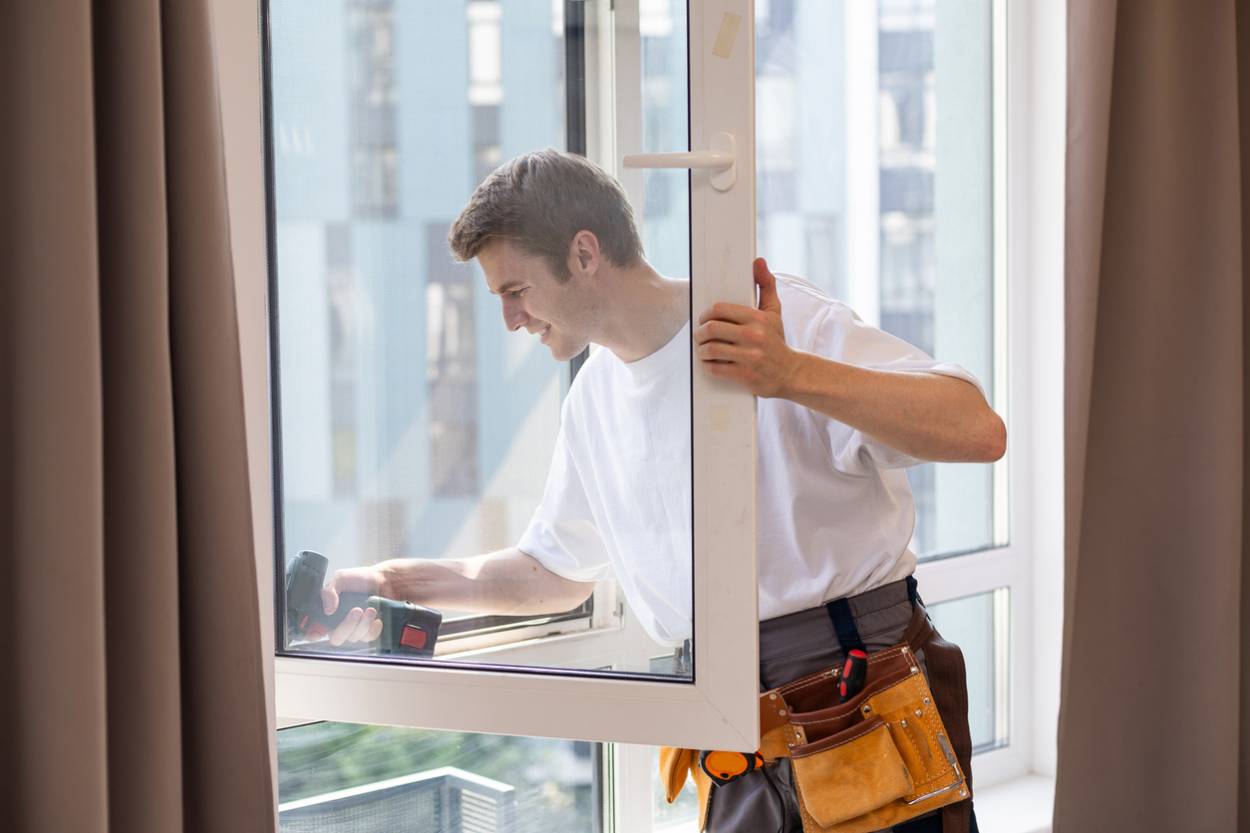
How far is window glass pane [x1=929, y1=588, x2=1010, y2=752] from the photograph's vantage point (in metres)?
2.54

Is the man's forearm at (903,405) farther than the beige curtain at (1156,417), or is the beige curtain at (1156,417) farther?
the beige curtain at (1156,417)

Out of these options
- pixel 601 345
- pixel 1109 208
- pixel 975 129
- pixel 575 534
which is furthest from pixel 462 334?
pixel 975 129

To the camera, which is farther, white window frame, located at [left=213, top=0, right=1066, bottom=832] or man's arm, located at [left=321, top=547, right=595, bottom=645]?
white window frame, located at [left=213, top=0, right=1066, bottom=832]

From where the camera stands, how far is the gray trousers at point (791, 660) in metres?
1.40

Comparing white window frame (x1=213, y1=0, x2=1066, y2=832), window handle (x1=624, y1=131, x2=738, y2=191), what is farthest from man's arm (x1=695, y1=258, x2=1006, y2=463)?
white window frame (x1=213, y1=0, x2=1066, y2=832)

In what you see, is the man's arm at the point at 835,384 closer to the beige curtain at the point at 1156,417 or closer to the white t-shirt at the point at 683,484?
the white t-shirt at the point at 683,484

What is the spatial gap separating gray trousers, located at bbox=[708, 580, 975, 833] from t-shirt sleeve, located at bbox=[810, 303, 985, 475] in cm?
19

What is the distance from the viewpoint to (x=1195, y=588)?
6.14ft

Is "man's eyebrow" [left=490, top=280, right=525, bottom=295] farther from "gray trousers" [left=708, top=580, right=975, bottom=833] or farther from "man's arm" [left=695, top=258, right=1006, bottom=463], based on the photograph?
"gray trousers" [left=708, top=580, right=975, bottom=833]

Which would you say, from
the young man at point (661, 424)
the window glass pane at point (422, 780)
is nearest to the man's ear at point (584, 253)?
the young man at point (661, 424)

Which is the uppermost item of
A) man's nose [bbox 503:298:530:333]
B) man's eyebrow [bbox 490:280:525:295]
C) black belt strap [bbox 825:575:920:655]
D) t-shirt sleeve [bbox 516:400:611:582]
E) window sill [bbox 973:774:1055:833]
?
man's eyebrow [bbox 490:280:525:295]

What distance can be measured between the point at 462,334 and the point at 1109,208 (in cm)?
122

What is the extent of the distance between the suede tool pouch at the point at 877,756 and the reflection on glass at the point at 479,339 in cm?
21

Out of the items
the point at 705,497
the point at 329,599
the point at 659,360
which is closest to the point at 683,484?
the point at 705,497
